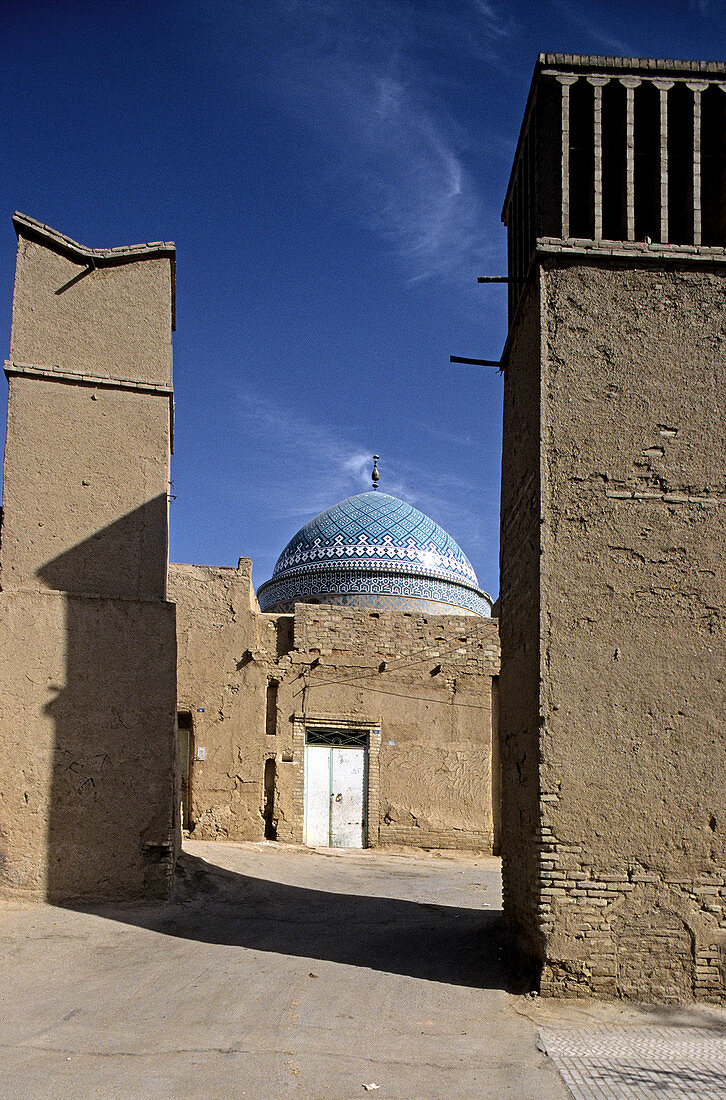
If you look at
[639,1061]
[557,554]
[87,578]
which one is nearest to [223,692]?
[87,578]

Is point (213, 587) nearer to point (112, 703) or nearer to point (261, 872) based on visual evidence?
point (261, 872)

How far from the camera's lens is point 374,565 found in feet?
74.5

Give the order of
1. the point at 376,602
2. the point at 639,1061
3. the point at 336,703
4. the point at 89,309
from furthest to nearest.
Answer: the point at 376,602, the point at 336,703, the point at 89,309, the point at 639,1061

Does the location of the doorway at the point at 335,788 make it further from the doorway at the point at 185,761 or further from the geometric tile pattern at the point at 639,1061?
the geometric tile pattern at the point at 639,1061

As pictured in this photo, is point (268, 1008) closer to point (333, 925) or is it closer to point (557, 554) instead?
point (333, 925)

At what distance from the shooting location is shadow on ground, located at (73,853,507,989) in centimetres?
704

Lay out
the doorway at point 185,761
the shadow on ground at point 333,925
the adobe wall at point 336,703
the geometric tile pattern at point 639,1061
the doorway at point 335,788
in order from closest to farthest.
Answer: the geometric tile pattern at point 639,1061 → the shadow on ground at point 333,925 → the doorway at point 185,761 → the adobe wall at point 336,703 → the doorway at point 335,788

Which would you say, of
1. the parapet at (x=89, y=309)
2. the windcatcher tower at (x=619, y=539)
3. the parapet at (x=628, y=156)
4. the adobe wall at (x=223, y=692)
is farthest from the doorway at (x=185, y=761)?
the parapet at (x=628, y=156)

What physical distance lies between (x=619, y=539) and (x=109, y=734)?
471 centimetres

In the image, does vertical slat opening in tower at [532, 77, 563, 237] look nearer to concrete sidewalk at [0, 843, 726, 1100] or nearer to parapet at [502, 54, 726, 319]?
parapet at [502, 54, 726, 319]

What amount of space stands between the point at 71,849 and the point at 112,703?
126 centimetres

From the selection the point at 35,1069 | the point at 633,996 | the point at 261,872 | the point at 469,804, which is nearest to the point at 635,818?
the point at 633,996

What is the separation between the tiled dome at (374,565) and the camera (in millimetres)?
22578

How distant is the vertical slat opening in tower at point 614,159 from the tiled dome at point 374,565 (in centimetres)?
1527
